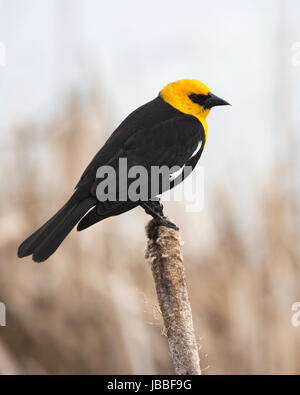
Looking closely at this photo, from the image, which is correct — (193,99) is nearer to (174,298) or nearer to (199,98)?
(199,98)

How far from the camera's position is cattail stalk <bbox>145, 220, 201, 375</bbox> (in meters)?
1.72

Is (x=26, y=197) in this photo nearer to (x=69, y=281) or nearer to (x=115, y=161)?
(x=69, y=281)

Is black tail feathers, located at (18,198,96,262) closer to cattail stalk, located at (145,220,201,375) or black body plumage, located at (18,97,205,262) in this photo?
black body plumage, located at (18,97,205,262)

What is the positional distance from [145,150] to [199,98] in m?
0.57

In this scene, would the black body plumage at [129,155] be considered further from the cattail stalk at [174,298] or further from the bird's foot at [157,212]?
the cattail stalk at [174,298]

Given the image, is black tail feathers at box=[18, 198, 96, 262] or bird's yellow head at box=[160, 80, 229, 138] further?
bird's yellow head at box=[160, 80, 229, 138]

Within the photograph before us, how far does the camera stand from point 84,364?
457cm

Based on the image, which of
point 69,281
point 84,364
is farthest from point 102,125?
point 84,364

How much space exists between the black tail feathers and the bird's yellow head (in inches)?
32.7

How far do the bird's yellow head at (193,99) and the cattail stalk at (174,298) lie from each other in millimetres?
Answer: 1012

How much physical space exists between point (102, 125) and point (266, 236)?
1.54m

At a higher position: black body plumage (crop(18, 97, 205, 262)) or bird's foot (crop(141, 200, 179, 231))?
black body plumage (crop(18, 97, 205, 262))

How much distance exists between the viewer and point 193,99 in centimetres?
294

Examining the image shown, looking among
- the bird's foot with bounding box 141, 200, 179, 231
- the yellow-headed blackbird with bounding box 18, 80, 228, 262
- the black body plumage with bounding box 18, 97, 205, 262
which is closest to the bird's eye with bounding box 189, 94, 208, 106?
the yellow-headed blackbird with bounding box 18, 80, 228, 262
